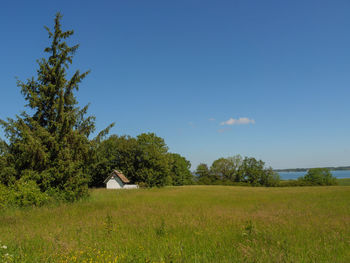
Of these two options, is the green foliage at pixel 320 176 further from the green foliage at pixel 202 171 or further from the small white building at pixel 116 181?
the small white building at pixel 116 181

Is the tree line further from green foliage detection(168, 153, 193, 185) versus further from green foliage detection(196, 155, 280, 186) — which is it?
green foliage detection(196, 155, 280, 186)

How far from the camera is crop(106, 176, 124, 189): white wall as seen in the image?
1997 inches

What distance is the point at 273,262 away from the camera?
13.6 feet

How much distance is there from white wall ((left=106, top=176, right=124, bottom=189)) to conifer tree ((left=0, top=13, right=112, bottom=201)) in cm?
Result: 3694

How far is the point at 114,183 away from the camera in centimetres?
5119

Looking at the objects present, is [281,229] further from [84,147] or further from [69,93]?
[69,93]

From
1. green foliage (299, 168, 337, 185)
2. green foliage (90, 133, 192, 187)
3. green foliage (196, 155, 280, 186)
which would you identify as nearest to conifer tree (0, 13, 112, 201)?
green foliage (90, 133, 192, 187)

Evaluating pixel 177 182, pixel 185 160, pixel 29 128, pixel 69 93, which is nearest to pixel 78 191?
pixel 29 128

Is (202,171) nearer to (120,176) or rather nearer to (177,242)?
(120,176)

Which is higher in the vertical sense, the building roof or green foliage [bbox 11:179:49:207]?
green foliage [bbox 11:179:49:207]

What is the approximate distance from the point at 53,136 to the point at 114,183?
130 feet

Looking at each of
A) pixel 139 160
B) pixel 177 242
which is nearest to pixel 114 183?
pixel 139 160

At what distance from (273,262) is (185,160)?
8482 centimetres

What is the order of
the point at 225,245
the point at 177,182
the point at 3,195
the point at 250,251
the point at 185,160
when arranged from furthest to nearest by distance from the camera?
1. the point at 185,160
2. the point at 177,182
3. the point at 3,195
4. the point at 225,245
5. the point at 250,251
